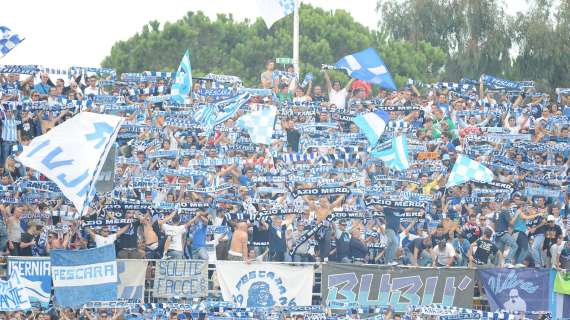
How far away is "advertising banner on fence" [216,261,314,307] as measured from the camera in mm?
28188

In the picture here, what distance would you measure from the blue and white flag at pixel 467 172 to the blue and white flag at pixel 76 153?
709 cm

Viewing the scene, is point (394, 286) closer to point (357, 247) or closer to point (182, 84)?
point (357, 247)

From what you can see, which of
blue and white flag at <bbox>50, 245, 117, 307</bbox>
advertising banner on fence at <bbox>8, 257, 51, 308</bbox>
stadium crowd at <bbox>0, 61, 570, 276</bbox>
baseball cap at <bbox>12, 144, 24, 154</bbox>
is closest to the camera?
advertising banner on fence at <bbox>8, 257, 51, 308</bbox>

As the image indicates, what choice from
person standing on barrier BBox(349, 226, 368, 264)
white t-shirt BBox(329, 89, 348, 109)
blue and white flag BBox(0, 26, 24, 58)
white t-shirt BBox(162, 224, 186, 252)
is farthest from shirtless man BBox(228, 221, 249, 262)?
white t-shirt BBox(329, 89, 348, 109)

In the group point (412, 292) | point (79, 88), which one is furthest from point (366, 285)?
point (79, 88)

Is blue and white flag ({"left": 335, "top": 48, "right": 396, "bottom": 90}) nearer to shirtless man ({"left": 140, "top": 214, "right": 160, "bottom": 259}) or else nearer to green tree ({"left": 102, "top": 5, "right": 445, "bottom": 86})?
shirtless man ({"left": 140, "top": 214, "right": 160, "bottom": 259})

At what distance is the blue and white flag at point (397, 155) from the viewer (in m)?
31.5

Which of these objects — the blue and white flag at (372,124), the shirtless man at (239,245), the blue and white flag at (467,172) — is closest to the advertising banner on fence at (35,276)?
the shirtless man at (239,245)

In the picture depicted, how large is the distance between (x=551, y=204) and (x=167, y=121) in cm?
762

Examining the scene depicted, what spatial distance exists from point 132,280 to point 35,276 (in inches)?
66.5

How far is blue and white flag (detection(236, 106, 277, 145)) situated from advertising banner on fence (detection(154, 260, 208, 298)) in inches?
182

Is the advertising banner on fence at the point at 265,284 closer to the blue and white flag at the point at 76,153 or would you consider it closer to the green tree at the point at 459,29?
the blue and white flag at the point at 76,153

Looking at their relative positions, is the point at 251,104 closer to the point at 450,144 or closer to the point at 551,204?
the point at 450,144

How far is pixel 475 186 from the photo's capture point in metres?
31.2
